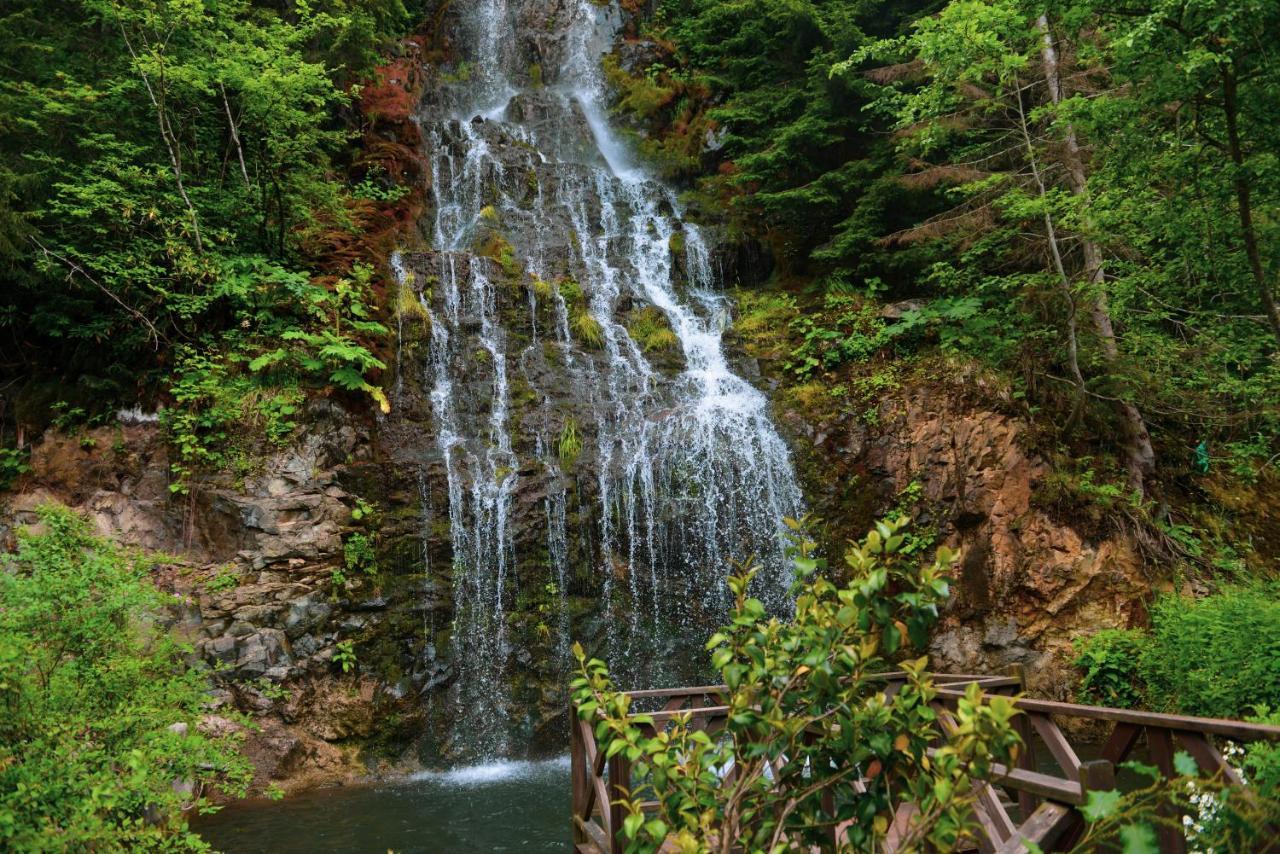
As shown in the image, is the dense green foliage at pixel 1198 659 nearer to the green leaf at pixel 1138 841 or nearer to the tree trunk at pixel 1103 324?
the tree trunk at pixel 1103 324

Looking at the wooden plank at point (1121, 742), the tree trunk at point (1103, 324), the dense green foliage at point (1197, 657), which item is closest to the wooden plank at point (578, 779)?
the wooden plank at point (1121, 742)

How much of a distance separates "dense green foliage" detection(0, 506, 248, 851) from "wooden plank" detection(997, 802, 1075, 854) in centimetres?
421

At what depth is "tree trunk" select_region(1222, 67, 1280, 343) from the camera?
529 centimetres

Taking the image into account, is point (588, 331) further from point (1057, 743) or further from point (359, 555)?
point (1057, 743)

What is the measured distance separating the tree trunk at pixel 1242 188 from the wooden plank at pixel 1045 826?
175 inches

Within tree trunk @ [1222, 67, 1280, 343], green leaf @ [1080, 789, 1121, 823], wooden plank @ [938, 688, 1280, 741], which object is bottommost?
wooden plank @ [938, 688, 1280, 741]

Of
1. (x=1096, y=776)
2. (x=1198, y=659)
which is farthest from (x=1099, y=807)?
(x=1198, y=659)

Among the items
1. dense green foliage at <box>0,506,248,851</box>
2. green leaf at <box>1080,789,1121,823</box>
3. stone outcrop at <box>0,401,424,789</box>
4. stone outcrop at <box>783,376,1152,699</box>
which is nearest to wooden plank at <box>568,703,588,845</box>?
dense green foliage at <box>0,506,248,851</box>

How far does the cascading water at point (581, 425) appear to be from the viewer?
10664 millimetres

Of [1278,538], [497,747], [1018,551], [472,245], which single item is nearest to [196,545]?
[497,747]

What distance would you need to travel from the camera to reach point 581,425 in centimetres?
1211

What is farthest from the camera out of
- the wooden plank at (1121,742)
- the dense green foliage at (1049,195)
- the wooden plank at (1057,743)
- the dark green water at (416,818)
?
the dark green water at (416,818)

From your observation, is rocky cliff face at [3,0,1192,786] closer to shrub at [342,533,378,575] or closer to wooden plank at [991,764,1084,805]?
shrub at [342,533,378,575]

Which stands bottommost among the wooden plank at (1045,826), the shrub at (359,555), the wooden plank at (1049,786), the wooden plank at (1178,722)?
the wooden plank at (1045,826)
